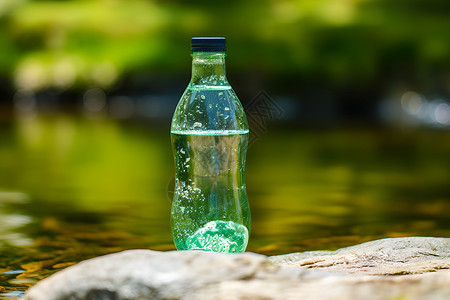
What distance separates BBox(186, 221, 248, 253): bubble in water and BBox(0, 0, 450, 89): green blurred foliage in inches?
782

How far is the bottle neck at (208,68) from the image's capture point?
4.07m

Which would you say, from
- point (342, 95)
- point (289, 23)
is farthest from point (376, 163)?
point (289, 23)

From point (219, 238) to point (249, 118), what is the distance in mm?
14268

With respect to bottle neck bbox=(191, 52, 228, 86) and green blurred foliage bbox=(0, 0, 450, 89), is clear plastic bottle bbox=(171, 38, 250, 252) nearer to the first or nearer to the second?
bottle neck bbox=(191, 52, 228, 86)

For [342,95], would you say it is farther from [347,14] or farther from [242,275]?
[242,275]

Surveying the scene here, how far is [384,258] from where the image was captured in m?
4.09

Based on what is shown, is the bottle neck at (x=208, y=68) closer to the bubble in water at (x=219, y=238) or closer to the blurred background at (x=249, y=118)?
the bubble in water at (x=219, y=238)

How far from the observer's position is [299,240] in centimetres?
562

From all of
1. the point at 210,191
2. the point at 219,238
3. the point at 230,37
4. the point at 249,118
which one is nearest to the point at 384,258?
the point at 219,238

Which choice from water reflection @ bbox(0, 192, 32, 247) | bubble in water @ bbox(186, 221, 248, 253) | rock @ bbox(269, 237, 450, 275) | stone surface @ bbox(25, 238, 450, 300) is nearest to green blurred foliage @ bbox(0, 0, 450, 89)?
water reflection @ bbox(0, 192, 32, 247)

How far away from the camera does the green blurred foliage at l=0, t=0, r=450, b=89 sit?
2484cm

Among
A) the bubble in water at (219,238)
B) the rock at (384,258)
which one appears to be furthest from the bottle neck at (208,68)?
the rock at (384,258)

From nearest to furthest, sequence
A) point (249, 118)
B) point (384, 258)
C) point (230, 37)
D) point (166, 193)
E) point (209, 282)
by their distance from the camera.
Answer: point (209, 282) < point (384, 258) < point (166, 193) < point (249, 118) < point (230, 37)

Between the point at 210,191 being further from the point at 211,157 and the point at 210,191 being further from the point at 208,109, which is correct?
the point at 208,109
